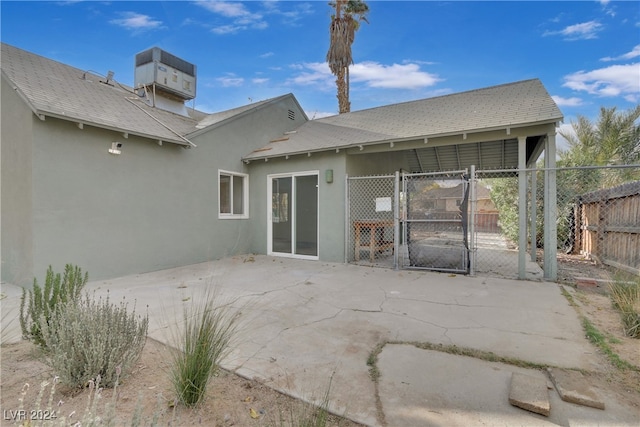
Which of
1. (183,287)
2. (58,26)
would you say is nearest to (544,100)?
(183,287)

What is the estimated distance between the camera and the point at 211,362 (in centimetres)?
204

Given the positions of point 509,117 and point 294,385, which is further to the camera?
point 509,117

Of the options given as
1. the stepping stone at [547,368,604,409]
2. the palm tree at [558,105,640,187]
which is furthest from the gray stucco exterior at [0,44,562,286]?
the palm tree at [558,105,640,187]

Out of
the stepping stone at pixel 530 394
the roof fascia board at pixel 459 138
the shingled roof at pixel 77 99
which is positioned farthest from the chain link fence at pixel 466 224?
the shingled roof at pixel 77 99

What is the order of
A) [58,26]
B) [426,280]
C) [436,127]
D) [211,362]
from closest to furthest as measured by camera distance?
[211,362] < [426,280] < [436,127] < [58,26]

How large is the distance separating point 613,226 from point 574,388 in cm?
684

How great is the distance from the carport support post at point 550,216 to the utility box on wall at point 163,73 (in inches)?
411

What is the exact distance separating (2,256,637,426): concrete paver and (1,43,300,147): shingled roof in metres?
3.03

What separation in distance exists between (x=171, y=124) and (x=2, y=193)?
12.1ft

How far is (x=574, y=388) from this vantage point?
2174 millimetres

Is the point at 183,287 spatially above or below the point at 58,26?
below

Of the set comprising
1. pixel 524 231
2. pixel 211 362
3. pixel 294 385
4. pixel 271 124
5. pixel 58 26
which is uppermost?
pixel 58 26

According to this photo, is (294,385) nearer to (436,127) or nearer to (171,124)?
(436,127)

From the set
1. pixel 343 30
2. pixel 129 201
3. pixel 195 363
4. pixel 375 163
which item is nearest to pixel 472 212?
pixel 375 163
